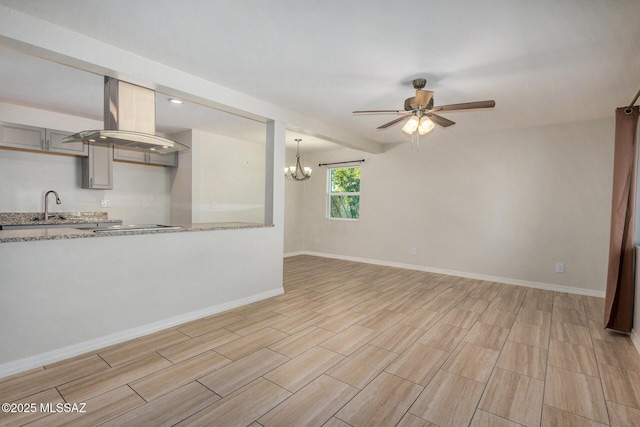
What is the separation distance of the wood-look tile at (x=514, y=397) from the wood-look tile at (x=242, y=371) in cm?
131

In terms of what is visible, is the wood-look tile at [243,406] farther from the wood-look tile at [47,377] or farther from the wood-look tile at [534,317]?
the wood-look tile at [534,317]

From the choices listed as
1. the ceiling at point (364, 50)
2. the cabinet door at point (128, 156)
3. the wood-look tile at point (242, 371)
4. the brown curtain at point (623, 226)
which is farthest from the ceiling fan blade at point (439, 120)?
the cabinet door at point (128, 156)

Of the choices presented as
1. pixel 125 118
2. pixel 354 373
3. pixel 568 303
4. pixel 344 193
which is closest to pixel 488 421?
pixel 354 373

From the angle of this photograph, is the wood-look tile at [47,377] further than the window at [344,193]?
No

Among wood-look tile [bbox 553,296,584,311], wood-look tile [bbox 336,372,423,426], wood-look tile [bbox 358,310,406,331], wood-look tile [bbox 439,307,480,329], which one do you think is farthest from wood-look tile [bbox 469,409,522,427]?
wood-look tile [bbox 553,296,584,311]

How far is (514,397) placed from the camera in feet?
5.98

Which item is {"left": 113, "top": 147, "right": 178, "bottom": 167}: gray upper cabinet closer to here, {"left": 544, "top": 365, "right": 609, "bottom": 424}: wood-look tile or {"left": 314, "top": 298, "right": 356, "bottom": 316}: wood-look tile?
{"left": 314, "top": 298, "right": 356, "bottom": 316}: wood-look tile

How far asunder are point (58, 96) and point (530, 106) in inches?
206

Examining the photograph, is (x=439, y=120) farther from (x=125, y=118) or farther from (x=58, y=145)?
(x=58, y=145)

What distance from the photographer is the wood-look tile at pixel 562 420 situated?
1600mm

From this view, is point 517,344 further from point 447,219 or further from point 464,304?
point 447,219

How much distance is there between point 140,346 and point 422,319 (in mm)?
2498

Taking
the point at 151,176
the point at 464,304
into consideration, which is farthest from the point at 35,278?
the point at 464,304

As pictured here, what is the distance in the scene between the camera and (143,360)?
2152mm
